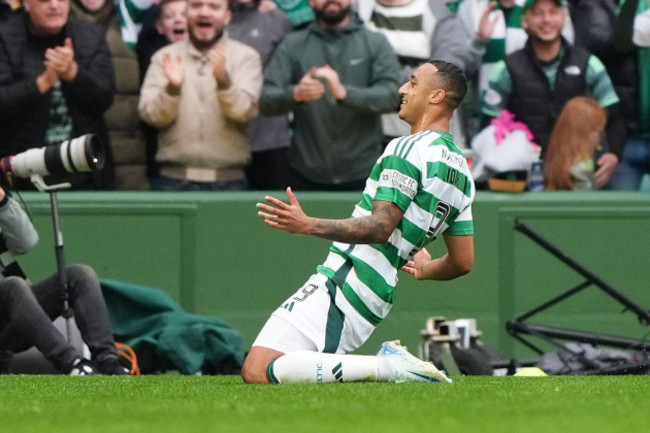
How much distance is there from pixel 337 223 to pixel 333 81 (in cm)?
454

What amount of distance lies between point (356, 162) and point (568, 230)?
1.72 meters

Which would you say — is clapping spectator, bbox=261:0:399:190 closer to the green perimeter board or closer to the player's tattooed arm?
the green perimeter board

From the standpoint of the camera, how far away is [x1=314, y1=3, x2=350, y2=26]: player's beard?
11.9 m

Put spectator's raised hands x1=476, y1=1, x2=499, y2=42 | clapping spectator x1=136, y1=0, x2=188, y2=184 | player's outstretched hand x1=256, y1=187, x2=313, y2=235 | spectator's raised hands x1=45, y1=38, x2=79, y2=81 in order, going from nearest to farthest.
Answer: player's outstretched hand x1=256, y1=187, x2=313, y2=235 < spectator's raised hands x1=45, y1=38, x2=79, y2=81 < clapping spectator x1=136, y1=0, x2=188, y2=184 < spectator's raised hands x1=476, y1=1, x2=499, y2=42

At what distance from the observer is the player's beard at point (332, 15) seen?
1186 cm

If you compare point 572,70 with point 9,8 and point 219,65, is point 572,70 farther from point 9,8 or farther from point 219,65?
point 9,8

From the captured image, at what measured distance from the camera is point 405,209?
25.1 feet

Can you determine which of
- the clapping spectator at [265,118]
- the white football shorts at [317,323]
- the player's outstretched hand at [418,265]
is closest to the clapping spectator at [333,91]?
the clapping spectator at [265,118]

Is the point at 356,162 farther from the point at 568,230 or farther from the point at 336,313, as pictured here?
the point at 336,313

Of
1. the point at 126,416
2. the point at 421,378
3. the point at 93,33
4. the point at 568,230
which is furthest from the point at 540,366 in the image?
the point at 126,416

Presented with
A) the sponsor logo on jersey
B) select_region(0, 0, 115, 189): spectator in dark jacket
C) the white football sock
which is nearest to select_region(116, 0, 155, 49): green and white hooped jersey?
select_region(0, 0, 115, 189): spectator in dark jacket

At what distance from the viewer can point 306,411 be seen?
20.9 feet

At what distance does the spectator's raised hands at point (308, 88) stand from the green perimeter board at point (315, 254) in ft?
2.52

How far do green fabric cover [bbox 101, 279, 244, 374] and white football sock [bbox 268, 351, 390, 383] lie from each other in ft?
9.55
